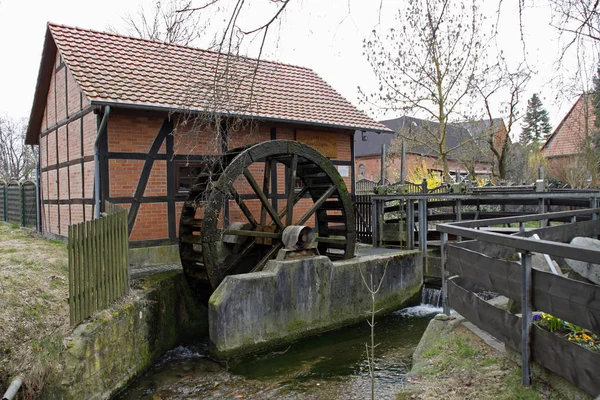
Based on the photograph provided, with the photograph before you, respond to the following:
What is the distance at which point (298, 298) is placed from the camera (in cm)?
761

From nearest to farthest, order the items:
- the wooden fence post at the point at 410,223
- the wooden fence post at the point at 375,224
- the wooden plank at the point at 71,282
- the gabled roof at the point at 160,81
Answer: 1. the wooden plank at the point at 71,282
2. the gabled roof at the point at 160,81
3. the wooden fence post at the point at 410,223
4. the wooden fence post at the point at 375,224

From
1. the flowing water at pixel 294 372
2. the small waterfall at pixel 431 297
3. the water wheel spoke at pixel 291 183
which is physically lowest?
the flowing water at pixel 294 372

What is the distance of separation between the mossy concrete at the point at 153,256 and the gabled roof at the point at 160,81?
2515mm

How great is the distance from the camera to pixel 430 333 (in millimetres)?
4352

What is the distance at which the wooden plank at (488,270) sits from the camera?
323cm

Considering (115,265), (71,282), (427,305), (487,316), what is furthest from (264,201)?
(487,316)

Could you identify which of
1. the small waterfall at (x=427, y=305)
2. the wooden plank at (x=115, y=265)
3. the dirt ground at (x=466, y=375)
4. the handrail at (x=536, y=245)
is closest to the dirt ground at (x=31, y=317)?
the wooden plank at (x=115, y=265)

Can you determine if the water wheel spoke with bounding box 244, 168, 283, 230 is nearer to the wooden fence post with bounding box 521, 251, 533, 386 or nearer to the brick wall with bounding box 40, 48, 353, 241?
the brick wall with bounding box 40, 48, 353, 241

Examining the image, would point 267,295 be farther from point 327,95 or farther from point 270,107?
point 327,95

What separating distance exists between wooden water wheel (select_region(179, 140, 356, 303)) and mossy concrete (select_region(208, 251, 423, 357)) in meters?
0.64

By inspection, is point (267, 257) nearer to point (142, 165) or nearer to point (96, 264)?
point (142, 165)

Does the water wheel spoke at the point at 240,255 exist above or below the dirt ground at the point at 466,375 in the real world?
above

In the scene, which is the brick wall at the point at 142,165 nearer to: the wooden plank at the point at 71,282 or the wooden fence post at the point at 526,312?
the wooden plank at the point at 71,282

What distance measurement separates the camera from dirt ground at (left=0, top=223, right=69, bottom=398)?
4.22m
